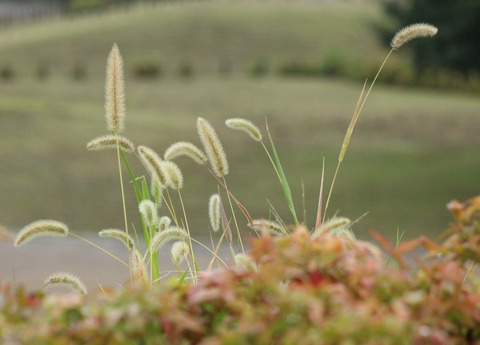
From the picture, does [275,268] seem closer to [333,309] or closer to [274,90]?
[333,309]

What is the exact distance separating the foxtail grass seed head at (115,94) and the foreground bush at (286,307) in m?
0.83

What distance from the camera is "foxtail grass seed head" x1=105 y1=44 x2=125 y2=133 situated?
282 cm

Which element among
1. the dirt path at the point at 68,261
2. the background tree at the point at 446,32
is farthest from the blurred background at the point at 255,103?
the dirt path at the point at 68,261

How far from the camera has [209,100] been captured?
26.2 m

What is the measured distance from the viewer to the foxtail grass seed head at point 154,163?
275 cm

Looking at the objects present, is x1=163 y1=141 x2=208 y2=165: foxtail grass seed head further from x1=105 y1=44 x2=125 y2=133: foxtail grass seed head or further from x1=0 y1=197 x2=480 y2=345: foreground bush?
x1=0 y1=197 x2=480 y2=345: foreground bush

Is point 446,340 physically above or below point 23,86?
above

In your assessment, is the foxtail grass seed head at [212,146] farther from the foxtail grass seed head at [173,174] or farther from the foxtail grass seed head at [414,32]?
the foxtail grass seed head at [414,32]

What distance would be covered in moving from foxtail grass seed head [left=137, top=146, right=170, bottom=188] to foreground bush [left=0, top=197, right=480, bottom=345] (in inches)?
25.4

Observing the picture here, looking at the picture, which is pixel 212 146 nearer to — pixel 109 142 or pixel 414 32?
pixel 109 142

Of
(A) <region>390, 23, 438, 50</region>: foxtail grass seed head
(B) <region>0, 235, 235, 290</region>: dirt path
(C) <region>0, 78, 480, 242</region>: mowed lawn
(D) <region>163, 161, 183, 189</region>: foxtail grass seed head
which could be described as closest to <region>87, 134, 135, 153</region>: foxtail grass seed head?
(D) <region>163, 161, 183, 189</region>: foxtail grass seed head

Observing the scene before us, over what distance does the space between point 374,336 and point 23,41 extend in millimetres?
35892

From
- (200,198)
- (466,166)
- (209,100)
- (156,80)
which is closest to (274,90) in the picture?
(209,100)

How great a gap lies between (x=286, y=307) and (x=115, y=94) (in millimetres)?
1190
